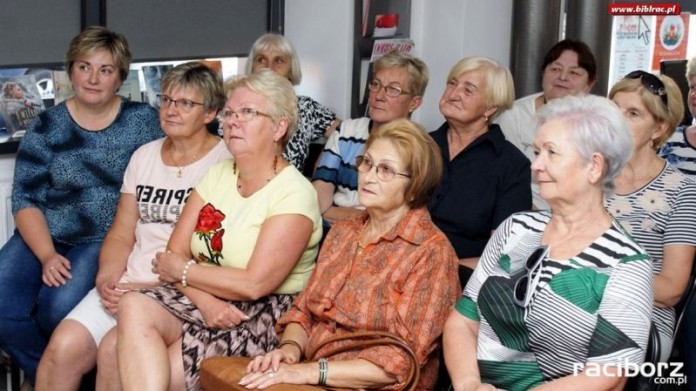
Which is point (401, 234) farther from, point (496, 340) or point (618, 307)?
point (618, 307)

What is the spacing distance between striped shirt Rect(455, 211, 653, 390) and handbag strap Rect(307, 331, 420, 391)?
19cm

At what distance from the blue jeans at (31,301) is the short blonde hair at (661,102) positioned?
2127 millimetres

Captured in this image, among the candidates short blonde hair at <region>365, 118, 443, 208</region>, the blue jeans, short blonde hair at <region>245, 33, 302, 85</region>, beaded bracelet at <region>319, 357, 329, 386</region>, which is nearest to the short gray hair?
short blonde hair at <region>365, 118, 443, 208</region>

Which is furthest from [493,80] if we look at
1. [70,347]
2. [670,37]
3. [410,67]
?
[670,37]

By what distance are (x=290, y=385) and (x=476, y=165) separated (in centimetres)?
128

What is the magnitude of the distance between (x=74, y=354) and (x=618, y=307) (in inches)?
78.4

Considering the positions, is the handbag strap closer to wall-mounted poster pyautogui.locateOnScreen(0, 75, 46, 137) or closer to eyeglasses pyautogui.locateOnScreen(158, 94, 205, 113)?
eyeglasses pyautogui.locateOnScreen(158, 94, 205, 113)

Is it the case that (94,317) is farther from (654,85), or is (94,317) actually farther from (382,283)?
(654,85)

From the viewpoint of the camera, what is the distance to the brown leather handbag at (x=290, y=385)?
288 centimetres

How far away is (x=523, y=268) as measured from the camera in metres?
2.79

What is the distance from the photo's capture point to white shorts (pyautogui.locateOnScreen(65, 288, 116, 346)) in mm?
3691

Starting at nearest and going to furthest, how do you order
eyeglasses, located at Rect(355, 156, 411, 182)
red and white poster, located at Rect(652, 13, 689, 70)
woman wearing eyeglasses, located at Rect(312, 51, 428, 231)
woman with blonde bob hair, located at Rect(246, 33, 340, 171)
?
eyeglasses, located at Rect(355, 156, 411, 182), woman wearing eyeglasses, located at Rect(312, 51, 428, 231), woman with blonde bob hair, located at Rect(246, 33, 340, 171), red and white poster, located at Rect(652, 13, 689, 70)

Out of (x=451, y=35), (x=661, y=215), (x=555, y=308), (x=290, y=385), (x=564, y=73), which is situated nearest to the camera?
(x=555, y=308)

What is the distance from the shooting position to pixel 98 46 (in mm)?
4191
